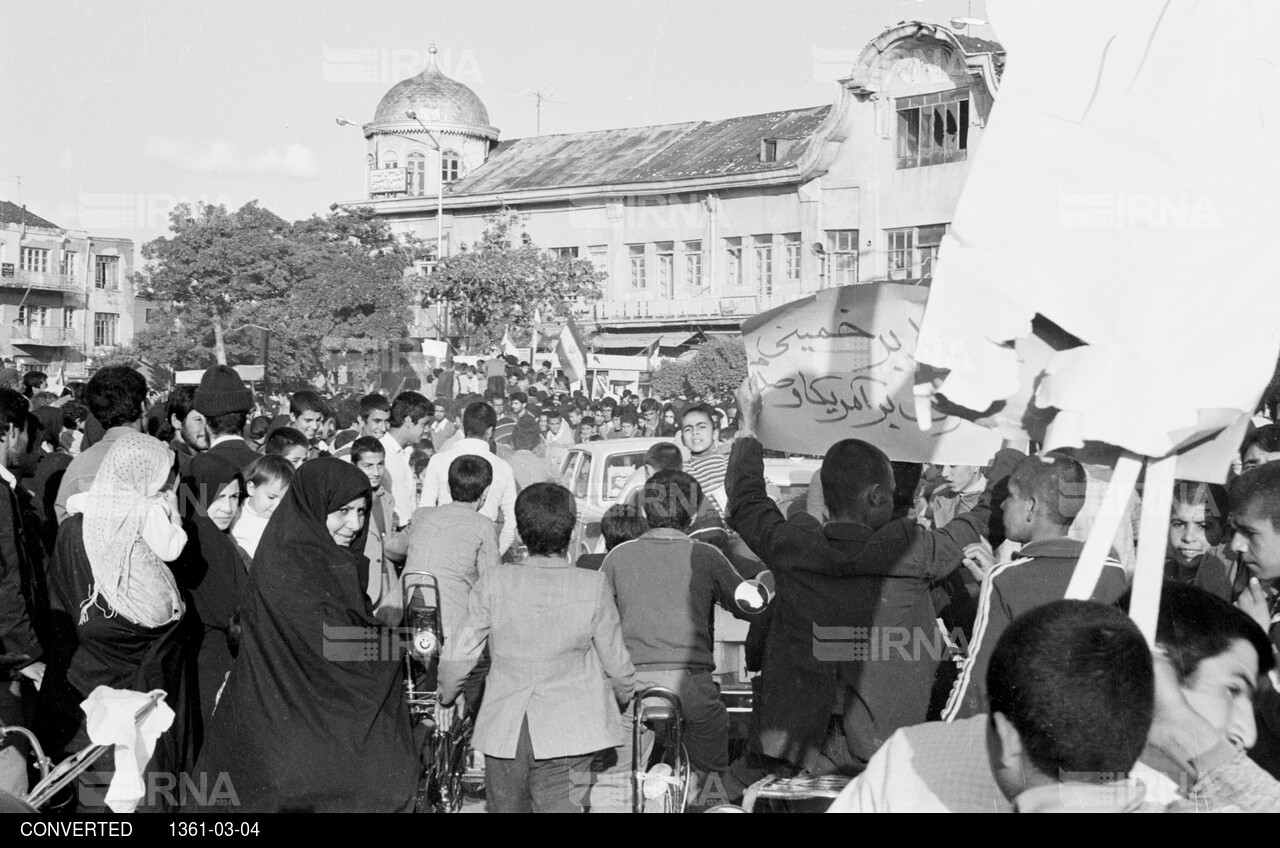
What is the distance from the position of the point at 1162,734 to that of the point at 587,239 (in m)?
44.5

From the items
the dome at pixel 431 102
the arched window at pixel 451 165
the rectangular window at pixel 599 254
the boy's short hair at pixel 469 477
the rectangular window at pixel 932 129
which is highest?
the dome at pixel 431 102

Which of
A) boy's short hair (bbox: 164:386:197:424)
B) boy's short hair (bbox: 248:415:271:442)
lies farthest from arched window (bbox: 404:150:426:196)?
boy's short hair (bbox: 164:386:197:424)

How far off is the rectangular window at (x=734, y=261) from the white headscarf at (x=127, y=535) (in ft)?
127

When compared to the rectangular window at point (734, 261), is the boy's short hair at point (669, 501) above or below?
below

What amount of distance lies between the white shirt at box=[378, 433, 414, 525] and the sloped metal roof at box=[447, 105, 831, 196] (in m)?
33.2

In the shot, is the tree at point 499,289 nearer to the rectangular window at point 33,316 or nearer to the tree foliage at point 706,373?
the tree foliage at point 706,373

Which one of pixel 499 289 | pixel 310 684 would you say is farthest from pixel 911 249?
pixel 310 684

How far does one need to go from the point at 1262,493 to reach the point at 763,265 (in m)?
39.9

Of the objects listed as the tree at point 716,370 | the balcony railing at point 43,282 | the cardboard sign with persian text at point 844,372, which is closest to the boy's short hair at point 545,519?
the cardboard sign with persian text at point 844,372

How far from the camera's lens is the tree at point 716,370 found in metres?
30.7

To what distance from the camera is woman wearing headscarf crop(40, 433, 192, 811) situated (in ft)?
17.6

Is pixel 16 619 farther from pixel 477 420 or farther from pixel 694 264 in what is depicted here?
pixel 694 264

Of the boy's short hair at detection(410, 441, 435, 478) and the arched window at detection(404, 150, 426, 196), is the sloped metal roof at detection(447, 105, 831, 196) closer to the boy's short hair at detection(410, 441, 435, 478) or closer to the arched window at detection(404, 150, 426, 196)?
the arched window at detection(404, 150, 426, 196)
